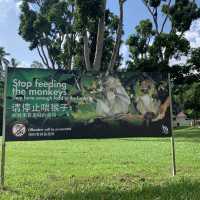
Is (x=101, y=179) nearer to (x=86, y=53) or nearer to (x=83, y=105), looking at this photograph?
(x=83, y=105)

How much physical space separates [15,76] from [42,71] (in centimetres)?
51

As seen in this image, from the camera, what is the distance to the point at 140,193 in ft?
22.8

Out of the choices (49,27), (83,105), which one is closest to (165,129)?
(83,105)

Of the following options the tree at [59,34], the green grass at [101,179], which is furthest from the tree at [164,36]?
the green grass at [101,179]

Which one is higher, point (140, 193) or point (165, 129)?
point (165, 129)

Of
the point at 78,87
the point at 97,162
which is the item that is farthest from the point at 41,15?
the point at 78,87

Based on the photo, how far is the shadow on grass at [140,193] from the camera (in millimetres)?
6613

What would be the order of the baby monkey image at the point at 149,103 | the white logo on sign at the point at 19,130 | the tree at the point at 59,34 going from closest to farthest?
the white logo on sign at the point at 19,130 < the baby monkey image at the point at 149,103 < the tree at the point at 59,34

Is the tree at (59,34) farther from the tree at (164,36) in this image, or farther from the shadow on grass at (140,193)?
the shadow on grass at (140,193)

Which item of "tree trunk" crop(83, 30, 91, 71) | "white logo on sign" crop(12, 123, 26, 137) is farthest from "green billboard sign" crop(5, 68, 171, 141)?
"tree trunk" crop(83, 30, 91, 71)

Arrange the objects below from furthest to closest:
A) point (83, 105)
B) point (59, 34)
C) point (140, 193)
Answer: point (59, 34)
point (83, 105)
point (140, 193)

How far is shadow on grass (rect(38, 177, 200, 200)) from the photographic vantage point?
21.7ft

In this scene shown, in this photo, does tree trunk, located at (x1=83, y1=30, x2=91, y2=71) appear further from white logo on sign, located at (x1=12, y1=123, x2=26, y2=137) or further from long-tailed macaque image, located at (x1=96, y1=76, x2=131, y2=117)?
white logo on sign, located at (x1=12, y1=123, x2=26, y2=137)

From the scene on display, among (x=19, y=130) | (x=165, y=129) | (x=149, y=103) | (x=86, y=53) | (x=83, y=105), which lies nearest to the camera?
(x=19, y=130)
